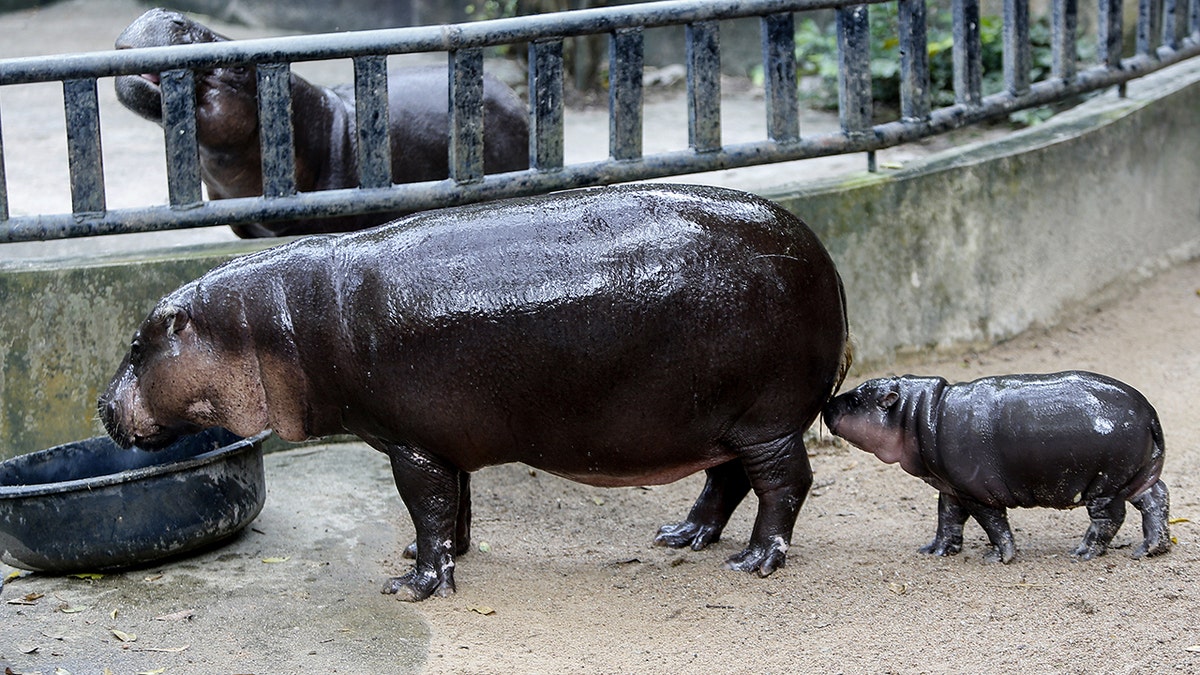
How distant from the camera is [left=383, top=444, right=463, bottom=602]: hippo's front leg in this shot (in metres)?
4.87

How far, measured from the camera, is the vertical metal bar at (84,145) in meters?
5.50

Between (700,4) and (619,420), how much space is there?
7.20 feet

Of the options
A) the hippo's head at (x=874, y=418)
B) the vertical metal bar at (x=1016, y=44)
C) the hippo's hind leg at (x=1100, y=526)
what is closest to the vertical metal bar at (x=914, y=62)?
the vertical metal bar at (x=1016, y=44)

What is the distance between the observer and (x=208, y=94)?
617 cm

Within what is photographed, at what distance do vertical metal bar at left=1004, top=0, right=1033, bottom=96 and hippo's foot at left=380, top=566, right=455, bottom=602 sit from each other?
13.3 feet

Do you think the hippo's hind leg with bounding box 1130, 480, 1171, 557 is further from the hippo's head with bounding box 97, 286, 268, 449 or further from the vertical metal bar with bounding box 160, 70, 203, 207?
the vertical metal bar with bounding box 160, 70, 203, 207

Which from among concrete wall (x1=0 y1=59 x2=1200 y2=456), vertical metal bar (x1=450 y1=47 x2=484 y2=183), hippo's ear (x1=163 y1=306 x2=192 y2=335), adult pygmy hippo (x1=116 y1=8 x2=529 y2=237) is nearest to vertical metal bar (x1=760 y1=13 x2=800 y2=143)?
concrete wall (x1=0 y1=59 x2=1200 y2=456)

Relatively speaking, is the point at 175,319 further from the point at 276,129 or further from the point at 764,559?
the point at 764,559

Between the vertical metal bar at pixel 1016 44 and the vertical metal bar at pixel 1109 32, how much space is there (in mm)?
788

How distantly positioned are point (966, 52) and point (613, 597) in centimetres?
358

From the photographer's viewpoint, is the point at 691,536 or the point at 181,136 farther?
the point at 181,136

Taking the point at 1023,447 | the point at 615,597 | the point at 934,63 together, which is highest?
the point at 934,63

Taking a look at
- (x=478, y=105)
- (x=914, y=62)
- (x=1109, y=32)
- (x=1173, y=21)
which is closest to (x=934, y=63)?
(x=1173, y=21)

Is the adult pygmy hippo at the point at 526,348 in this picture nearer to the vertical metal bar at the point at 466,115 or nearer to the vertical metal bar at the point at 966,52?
the vertical metal bar at the point at 466,115
